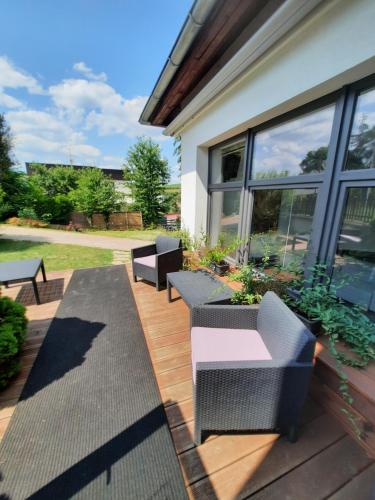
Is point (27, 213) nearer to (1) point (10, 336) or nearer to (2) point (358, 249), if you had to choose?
(1) point (10, 336)

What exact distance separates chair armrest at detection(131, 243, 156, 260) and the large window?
193cm

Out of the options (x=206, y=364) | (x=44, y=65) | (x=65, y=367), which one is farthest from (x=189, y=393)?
(x=44, y=65)

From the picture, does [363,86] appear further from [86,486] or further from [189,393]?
[86,486]

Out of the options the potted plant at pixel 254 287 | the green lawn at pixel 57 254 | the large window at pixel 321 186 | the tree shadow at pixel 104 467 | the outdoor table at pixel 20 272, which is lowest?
the tree shadow at pixel 104 467

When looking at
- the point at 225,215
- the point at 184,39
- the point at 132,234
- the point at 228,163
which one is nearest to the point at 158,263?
the point at 225,215

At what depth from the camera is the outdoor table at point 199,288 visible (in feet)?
7.43

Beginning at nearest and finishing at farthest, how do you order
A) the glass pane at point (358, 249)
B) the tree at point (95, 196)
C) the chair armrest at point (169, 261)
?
the glass pane at point (358, 249) < the chair armrest at point (169, 261) < the tree at point (95, 196)

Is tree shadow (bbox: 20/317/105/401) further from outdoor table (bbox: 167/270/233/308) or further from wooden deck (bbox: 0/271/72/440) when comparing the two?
outdoor table (bbox: 167/270/233/308)

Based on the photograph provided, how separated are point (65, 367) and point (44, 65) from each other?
26.1ft

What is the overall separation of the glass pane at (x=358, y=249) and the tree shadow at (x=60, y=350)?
277 cm

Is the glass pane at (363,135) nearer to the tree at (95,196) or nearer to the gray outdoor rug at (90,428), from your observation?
the gray outdoor rug at (90,428)

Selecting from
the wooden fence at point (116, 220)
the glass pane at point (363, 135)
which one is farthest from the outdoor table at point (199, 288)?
the wooden fence at point (116, 220)

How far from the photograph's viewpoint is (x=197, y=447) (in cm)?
131

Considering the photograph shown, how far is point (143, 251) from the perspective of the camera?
12.7 feet
